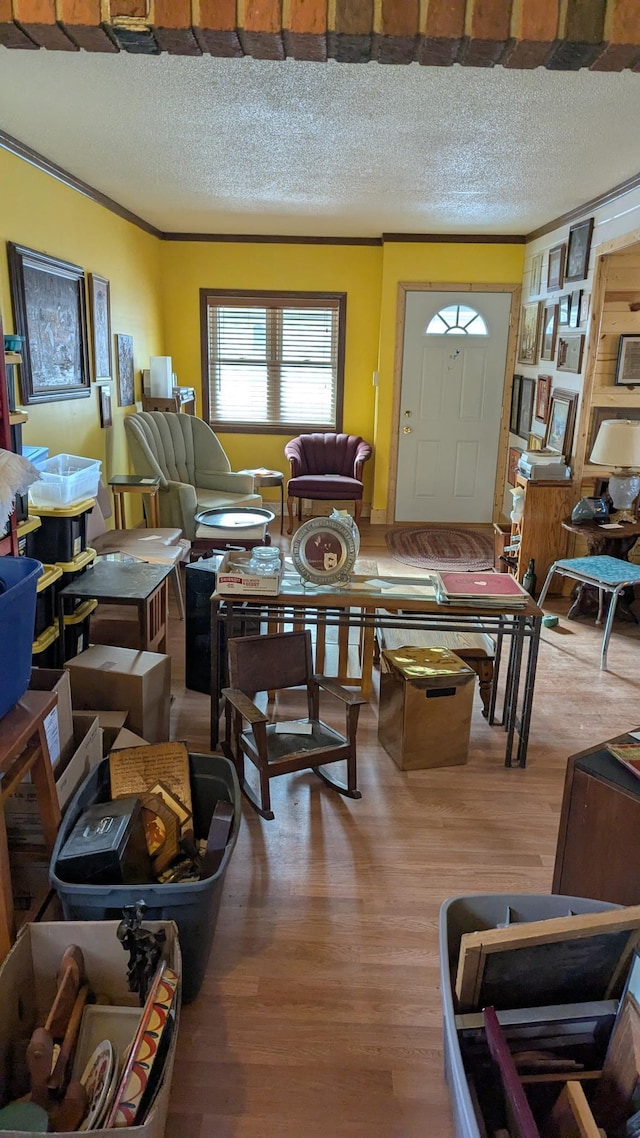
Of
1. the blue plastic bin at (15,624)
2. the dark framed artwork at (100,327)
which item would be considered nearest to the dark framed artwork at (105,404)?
the dark framed artwork at (100,327)

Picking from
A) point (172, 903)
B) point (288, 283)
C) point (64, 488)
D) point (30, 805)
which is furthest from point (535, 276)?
point (172, 903)

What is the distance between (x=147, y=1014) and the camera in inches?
56.3

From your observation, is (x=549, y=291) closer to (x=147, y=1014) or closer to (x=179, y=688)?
(x=179, y=688)

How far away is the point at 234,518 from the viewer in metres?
4.75

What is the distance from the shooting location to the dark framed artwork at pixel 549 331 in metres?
5.45

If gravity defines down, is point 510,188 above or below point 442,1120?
above

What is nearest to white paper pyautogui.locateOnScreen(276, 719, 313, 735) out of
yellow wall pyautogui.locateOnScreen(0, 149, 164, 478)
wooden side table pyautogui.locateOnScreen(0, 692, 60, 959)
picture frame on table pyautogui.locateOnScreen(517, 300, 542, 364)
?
wooden side table pyautogui.locateOnScreen(0, 692, 60, 959)

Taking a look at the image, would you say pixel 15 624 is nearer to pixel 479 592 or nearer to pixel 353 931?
pixel 353 931

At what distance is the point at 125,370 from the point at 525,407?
328 centimetres

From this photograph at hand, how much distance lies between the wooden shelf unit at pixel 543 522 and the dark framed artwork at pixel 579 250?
4.60 ft

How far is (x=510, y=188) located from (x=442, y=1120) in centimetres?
470

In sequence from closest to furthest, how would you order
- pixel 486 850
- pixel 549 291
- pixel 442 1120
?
pixel 442 1120, pixel 486 850, pixel 549 291

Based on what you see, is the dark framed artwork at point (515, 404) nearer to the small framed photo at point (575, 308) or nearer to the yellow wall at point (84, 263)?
the small framed photo at point (575, 308)

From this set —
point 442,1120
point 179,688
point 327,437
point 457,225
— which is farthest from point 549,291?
point 442,1120
